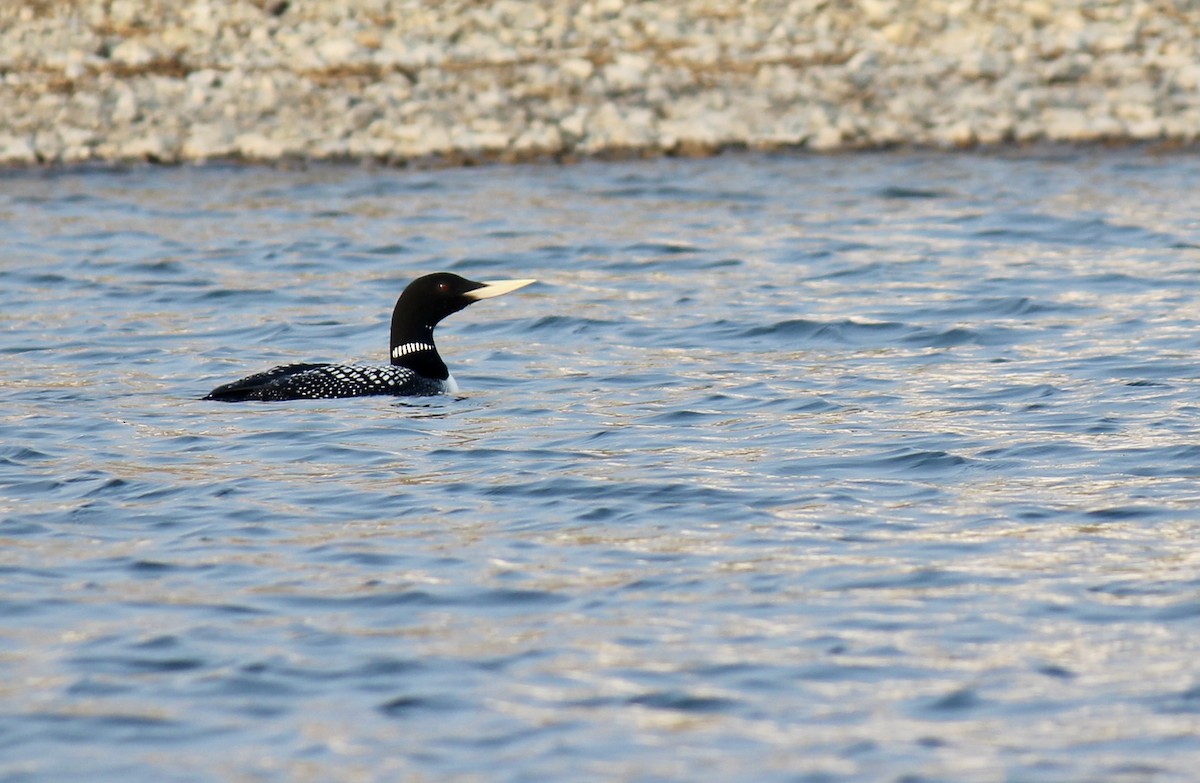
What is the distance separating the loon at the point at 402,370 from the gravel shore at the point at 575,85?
7025 mm

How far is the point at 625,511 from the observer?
730 centimetres

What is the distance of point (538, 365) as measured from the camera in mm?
10914

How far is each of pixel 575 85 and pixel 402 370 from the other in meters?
7.97

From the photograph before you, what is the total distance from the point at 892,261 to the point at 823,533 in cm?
711

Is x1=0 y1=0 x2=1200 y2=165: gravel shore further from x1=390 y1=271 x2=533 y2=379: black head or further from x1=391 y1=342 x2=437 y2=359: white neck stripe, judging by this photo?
x1=391 y1=342 x2=437 y2=359: white neck stripe

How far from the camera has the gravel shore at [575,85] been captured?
17438mm

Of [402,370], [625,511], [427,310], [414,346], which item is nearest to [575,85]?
[427,310]

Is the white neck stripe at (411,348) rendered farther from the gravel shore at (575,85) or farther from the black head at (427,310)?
the gravel shore at (575,85)

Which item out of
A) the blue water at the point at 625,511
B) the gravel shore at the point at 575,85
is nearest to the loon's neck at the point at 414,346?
the blue water at the point at 625,511

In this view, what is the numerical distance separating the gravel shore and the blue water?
2.70m

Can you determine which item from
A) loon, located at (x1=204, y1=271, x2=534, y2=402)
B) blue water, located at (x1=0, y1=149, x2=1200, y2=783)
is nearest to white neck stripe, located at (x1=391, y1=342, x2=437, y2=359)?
loon, located at (x1=204, y1=271, x2=534, y2=402)

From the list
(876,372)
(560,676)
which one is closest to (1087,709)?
(560,676)

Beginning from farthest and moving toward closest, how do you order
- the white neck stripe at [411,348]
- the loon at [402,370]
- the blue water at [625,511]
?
1. the white neck stripe at [411,348]
2. the loon at [402,370]
3. the blue water at [625,511]

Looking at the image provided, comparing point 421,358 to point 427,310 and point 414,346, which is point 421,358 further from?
point 427,310
